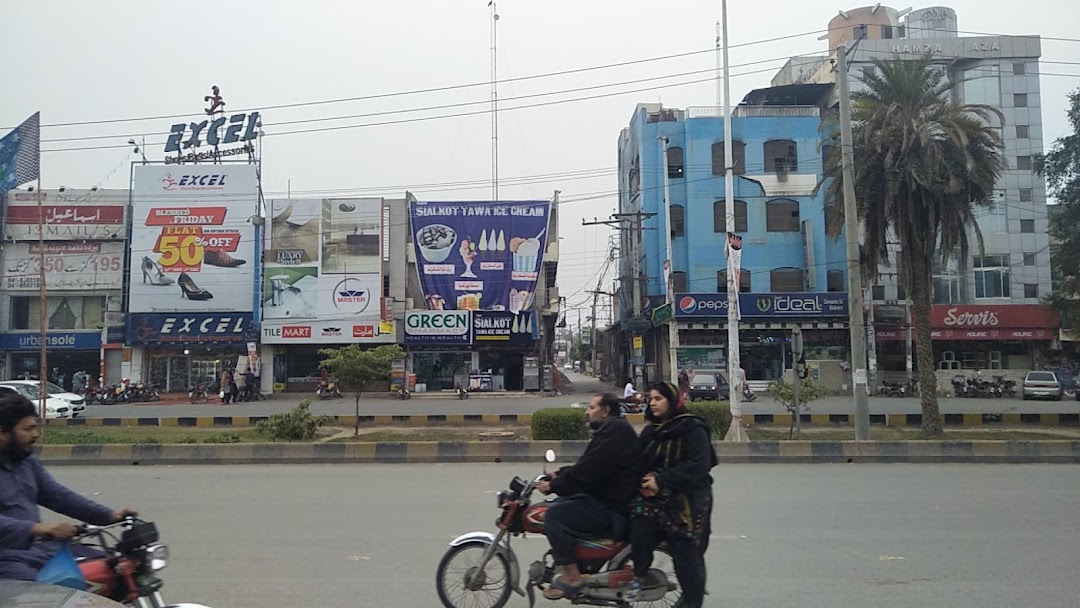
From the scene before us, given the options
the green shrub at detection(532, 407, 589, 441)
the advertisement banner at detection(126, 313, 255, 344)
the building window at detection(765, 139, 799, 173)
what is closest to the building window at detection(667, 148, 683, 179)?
the building window at detection(765, 139, 799, 173)

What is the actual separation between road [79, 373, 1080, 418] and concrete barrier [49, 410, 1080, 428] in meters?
3.44

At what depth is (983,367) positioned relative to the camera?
44.9 meters

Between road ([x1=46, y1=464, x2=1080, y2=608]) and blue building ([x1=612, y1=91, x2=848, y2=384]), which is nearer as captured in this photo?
road ([x1=46, y1=464, x2=1080, y2=608])

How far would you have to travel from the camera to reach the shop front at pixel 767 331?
4259 centimetres

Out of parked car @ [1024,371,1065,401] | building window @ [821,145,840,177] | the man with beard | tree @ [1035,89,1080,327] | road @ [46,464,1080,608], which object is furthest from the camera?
parked car @ [1024,371,1065,401]

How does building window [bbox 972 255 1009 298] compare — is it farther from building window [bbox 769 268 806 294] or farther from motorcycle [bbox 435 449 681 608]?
motorcycle [bbox 435 449 681 608]

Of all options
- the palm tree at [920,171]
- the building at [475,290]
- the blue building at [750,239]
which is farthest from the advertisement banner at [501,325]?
the palm tree at [920,171]

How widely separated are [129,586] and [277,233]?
41461 mm

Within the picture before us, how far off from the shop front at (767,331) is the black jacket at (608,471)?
122 ft

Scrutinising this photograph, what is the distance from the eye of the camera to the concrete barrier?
23.1m

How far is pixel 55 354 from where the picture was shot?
44.1 m

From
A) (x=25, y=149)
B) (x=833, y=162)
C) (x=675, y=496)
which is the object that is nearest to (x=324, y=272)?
(x=25, y=149)

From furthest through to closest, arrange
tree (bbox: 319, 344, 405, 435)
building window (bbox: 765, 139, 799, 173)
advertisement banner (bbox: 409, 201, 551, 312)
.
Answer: building window (bbox: 765, 139, 799, 173), advertisement banner (bbox: 409, 201, 551, 312), tree (bbox: 319, 344, 405, 435)

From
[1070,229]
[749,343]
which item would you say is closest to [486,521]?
[1070,229]
